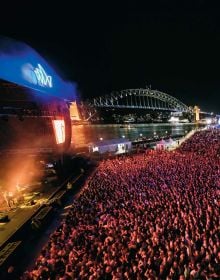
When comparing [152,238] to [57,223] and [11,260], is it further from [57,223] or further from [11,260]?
[57,223]

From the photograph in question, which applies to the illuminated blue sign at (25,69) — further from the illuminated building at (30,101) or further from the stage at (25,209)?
the stage at (25,209)

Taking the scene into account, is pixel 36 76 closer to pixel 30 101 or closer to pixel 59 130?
pixel 30 101

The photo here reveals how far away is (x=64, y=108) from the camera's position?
21.1 m

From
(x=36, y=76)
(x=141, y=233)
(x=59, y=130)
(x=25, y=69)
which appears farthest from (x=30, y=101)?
(x=141, y=233)

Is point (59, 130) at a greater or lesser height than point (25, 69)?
lesser

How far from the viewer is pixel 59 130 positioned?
→ 19.0m

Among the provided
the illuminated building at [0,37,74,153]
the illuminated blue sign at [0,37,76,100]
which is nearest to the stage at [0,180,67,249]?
the illuminated building at [0,37,74,153]

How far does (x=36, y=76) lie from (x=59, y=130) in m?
5.93

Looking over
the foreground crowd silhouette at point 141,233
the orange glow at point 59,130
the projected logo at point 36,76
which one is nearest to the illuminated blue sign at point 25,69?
the projected logo at point 36,76

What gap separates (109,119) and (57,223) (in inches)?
4506

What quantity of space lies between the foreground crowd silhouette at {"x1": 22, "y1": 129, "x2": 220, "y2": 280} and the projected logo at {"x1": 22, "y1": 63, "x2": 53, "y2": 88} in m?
5.22

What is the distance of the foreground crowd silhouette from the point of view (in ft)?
24.5

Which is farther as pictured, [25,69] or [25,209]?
[25,209]

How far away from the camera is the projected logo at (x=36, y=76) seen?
12.3 metres
